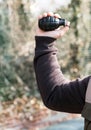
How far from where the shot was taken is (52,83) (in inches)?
60.7

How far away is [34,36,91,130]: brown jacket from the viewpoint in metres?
1.52

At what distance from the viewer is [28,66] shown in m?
5.16

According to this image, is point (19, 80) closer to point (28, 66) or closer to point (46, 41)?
point (28, 66)

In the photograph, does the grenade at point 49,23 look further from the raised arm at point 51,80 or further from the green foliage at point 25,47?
the green foliage at point 25,47

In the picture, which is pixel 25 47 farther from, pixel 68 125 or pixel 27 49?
pixel 68 125

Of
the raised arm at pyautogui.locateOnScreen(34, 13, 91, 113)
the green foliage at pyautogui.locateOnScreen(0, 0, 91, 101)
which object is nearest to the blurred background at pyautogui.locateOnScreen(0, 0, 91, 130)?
the green foliage at pyautogui.locateOnScreen(0, 0, 91, 101)

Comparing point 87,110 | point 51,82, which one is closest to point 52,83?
point 51,82

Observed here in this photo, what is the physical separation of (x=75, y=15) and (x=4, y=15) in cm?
73

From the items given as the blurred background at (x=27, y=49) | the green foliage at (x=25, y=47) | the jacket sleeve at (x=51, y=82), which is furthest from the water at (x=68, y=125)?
the jacket sleeve at (x=51, y=82)

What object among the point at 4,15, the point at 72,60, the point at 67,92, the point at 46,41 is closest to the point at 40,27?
the point at 46,41

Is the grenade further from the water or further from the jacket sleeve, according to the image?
the water

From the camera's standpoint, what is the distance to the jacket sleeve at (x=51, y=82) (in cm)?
153

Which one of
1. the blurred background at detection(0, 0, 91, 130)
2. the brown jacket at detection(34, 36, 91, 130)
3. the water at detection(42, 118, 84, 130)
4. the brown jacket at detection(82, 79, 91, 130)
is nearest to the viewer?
the brown jacket at detection(82, 79, 91, 130)

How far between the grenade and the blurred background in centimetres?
342
